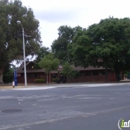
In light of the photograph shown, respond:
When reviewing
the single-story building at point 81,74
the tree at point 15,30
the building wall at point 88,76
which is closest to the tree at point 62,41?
the single-story building at point 81,74

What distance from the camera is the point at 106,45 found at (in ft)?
165

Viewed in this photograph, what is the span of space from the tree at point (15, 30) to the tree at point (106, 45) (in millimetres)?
9961

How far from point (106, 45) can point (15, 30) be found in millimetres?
19518

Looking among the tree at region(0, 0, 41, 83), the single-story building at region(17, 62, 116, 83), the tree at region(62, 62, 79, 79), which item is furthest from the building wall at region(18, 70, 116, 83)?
the tree at region(0, 0, 41, 83)

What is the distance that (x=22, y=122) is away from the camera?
10.6 m

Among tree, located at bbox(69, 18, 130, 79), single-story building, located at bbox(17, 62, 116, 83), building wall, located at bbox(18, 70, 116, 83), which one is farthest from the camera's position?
single-story building, located at bbox(17, 62, 116, 83)

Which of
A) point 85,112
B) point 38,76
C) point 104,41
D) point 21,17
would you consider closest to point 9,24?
point 21,17

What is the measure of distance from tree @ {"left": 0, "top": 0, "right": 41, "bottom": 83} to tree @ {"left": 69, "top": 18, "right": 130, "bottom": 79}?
996cm

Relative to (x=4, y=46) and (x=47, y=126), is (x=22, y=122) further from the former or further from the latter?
(x=4, y=46)

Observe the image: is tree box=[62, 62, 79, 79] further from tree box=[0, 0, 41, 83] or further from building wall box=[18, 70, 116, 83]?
tree box=[0, 0, 41, 83]

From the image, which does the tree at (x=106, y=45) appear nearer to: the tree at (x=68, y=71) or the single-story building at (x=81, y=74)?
the tree at (x=68, y=71)

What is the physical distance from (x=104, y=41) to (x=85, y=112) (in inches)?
1593

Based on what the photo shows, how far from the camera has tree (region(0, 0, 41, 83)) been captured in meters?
55.6

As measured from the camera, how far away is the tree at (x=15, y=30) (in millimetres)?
55569
